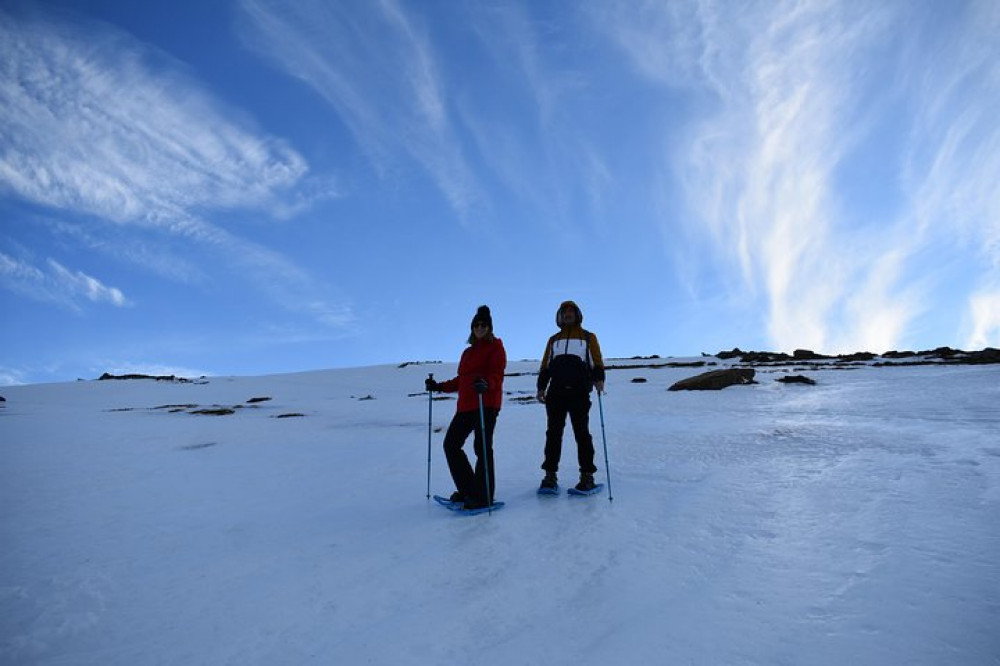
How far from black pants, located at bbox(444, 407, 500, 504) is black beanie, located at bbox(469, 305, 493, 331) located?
0.96m

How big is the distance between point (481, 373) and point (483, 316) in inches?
25.4

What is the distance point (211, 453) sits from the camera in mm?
9734

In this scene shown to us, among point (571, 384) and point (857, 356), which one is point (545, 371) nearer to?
point (571, 384)

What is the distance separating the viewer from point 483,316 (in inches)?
245

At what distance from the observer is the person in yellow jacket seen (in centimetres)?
640

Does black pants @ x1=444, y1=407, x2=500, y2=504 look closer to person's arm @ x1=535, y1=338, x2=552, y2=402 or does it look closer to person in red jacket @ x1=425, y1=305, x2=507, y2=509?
person in red jacket @ x1=425, y1=305, x2=507, y2=509

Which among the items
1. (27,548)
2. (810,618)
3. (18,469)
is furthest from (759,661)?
(18,469)

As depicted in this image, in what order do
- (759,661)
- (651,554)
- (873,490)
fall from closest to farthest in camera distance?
(759,661), (651,554), (873,490)

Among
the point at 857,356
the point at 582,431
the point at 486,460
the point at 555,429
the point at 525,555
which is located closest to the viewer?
the point at 525,555

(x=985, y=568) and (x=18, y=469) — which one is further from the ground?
(x=18, y=469)

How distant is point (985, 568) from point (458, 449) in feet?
14.3

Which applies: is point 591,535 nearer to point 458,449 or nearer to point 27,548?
point 458,449

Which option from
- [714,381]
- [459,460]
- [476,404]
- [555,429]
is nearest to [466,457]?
[459,460]

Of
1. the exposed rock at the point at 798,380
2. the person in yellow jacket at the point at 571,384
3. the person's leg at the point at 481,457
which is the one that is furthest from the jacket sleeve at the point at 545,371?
the exposed rock at the point at 798,380
